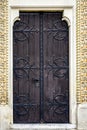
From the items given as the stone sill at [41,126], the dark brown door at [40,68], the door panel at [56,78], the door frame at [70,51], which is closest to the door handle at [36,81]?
the dark brown door at [40,68]

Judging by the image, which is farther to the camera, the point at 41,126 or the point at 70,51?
the point at 70,51

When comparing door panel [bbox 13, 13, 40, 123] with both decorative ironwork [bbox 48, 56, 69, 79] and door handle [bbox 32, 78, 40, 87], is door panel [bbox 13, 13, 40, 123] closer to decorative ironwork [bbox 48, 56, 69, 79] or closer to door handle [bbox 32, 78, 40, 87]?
door handle [bbox 32, 78, 40, 87]

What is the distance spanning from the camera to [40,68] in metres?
9.17

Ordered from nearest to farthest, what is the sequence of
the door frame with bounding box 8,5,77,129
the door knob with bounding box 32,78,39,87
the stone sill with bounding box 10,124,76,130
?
the stone sill with bounding box 10,124,76,130 < the door frame with bounding box 8,5,77,129 < the door knob with bounding box 32,78,39,87

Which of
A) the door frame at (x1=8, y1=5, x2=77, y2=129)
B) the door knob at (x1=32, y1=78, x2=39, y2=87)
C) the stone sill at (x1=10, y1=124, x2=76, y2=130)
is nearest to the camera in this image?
the stone sill at (x1=10, y1=124, x2=76, y2=130)

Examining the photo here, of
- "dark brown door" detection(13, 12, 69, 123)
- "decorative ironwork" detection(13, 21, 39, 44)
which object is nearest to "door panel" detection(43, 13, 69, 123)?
"dark brown door" detection(13, 12, 69, 123)

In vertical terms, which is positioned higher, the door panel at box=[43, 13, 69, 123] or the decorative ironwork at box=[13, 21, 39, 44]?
the decorative ironwork at box=[13, 21, 39, 44]

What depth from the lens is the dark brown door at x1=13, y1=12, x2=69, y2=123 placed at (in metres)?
9.16

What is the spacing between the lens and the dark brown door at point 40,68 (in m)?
9.16

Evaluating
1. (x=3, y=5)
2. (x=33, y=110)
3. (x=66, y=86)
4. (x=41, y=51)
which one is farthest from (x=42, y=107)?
(x=3, y=5)

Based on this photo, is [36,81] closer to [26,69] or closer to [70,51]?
[26,69]

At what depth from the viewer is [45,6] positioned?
8.95m

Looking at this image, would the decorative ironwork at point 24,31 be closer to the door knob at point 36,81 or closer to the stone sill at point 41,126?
the door knob at point 36,81

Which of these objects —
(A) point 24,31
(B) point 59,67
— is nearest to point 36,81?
(B) point 59,67
